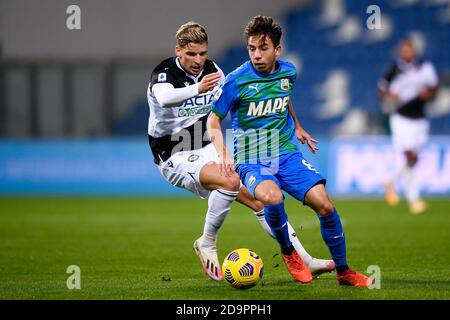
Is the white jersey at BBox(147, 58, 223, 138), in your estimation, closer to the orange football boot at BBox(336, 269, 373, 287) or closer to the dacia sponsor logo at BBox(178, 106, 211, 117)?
the dacia sponsor logo at BBox(178, 106, 211, 117)

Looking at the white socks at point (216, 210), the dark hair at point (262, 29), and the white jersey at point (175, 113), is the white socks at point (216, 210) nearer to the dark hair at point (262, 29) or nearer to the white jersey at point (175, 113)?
the white jersey at point (175, 113)

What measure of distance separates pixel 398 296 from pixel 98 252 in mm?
4373

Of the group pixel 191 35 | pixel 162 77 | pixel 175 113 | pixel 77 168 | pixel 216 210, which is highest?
pixel 191 35

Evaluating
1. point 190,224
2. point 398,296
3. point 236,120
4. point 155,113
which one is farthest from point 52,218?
point 398,296

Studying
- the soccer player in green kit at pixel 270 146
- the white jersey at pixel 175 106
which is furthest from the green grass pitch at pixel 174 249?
the white jersey at pixel 175 106

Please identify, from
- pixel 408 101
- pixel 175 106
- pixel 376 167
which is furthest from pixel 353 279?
pixel 376 167

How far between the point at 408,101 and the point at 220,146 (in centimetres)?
977

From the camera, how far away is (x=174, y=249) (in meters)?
10.5

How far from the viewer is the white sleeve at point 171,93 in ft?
25.8

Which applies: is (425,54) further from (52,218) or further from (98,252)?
(98,252)

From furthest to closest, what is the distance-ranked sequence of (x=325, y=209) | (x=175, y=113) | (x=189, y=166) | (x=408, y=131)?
1. (x=408, y=131)
2. (x=175, y=113)
3. (x=189, y=166)
4. (x=325, y=209)

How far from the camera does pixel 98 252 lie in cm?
1021

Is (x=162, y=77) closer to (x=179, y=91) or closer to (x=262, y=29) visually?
(x=179, y=91)

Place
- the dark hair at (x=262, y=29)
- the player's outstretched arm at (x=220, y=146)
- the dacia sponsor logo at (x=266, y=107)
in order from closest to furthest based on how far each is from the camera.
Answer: the player's outstretched arm at (x=220, y=146)
the dark hair at (x=262, y=29)
the dacia sponsor logo at (x=266, y=107)
